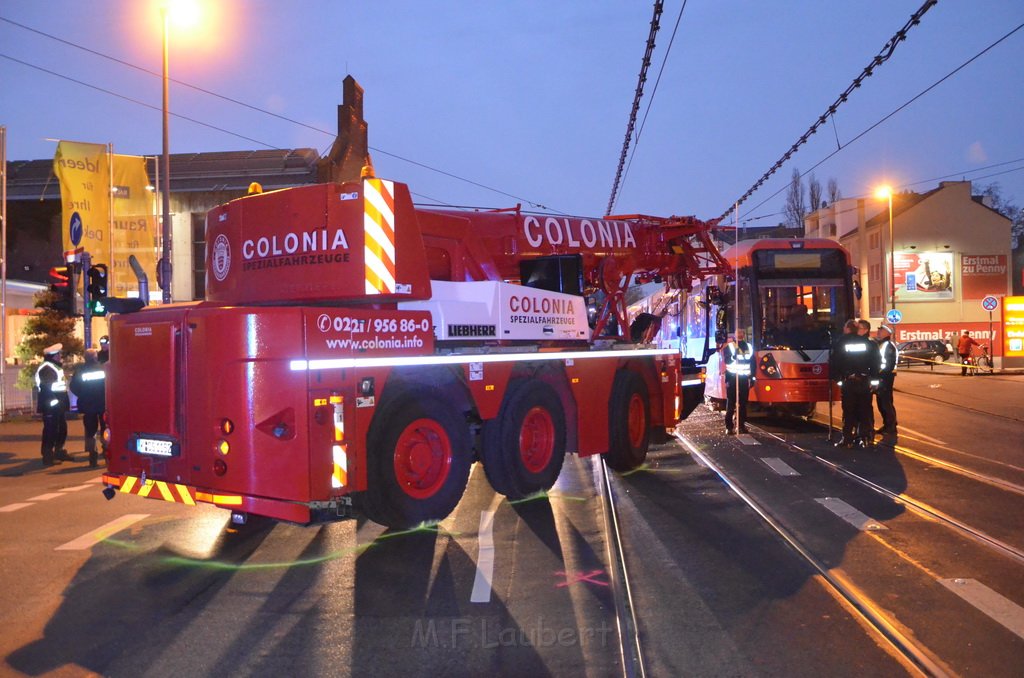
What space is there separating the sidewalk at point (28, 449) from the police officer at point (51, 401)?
0.31 metres

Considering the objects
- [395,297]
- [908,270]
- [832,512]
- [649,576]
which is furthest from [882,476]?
[908,270]

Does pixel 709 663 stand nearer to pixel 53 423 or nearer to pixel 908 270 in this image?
pixel 53 423

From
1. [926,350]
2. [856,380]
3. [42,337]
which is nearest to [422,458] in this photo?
[856,380]

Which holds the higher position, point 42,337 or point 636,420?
point 42,337

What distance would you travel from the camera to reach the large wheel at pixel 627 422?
11.1 meters

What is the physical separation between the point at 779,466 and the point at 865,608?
19.4 ft

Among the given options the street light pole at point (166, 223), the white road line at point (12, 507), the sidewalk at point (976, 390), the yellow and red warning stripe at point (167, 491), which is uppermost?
the street light pole at point (166, 223)

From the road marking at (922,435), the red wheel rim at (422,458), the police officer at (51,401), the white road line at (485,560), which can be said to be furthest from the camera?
the road marking at (922,435)

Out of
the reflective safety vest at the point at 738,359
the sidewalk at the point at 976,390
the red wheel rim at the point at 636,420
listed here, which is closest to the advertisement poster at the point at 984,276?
the sidewalk at the point at 976,390

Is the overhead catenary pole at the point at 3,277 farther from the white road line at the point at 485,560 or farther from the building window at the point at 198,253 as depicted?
the white road line at the point at 485,560

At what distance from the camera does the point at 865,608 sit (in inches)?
223

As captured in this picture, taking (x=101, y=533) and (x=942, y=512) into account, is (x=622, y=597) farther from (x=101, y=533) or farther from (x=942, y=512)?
(x=101, y=533)

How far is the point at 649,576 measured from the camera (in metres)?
6.53

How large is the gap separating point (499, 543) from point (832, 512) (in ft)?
10.8
